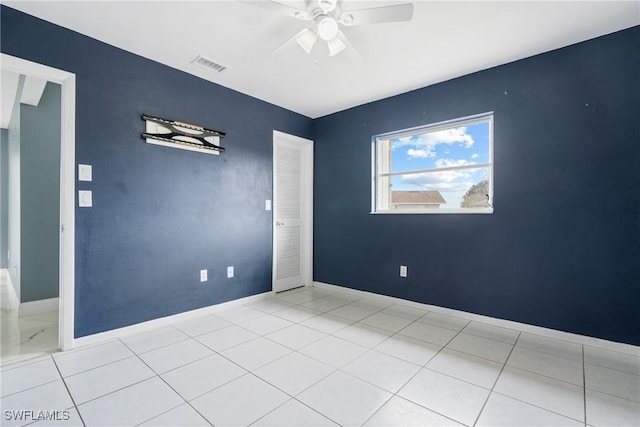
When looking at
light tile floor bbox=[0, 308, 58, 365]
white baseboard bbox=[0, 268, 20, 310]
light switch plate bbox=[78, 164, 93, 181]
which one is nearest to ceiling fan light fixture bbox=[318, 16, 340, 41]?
light switch plate bbox=[78, 164, 93, 181]

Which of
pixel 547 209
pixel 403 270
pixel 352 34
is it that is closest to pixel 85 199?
pixel 352 34

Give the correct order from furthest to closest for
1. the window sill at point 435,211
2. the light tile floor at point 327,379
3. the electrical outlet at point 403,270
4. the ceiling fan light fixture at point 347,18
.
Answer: the electrical outlet at point 403,270, the window sill at point 435,211, the ceiling fan light fixture at point 347,18, the light tile floor at point 327,379

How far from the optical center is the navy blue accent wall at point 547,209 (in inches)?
89.9

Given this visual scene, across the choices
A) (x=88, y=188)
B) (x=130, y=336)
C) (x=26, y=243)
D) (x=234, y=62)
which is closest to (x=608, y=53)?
(x=234, y=62)

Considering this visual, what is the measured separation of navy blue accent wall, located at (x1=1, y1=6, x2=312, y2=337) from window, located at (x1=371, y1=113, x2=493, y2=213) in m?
1.67

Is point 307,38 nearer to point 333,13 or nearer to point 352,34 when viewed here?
point 333,13

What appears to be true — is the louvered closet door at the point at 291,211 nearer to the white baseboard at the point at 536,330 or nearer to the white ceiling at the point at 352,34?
the white ceiling at the point at 352,34

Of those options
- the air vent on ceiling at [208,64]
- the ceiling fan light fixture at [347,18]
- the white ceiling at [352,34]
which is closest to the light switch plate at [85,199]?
the white ceiling at [352,34]

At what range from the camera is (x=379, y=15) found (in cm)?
178

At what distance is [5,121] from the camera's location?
476cm

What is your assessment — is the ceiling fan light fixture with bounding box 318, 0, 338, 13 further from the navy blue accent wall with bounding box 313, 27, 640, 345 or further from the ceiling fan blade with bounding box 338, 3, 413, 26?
the navy blue accent wall with bounding box 313, 27, 640, 345

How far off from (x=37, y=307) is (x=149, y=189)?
200 cm

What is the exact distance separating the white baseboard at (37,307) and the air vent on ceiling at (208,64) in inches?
123

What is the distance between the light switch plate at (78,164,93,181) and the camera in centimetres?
235
